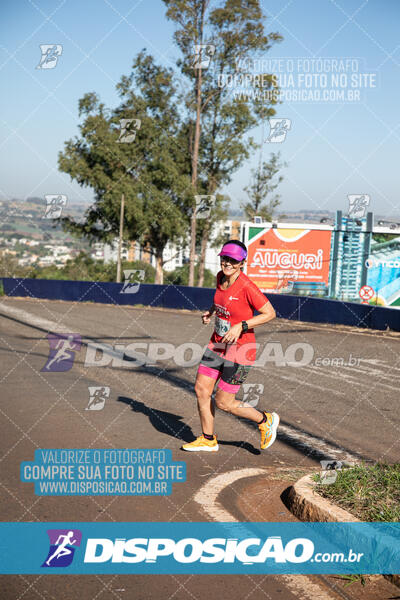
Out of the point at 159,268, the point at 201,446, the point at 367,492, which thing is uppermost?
the point at 367,492

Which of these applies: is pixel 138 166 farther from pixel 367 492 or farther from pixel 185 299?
pixel 367 492

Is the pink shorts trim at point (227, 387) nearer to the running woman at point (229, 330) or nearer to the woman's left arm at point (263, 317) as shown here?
the running woman at point (229, 330)

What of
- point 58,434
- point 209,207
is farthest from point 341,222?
point 58,434

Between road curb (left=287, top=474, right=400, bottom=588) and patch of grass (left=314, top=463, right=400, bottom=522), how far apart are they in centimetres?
6

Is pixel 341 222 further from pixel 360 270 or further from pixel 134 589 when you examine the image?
pixel 134 589

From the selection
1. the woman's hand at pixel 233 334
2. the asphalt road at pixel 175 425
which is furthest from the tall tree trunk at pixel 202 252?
the woman's hand at pixel 233 334

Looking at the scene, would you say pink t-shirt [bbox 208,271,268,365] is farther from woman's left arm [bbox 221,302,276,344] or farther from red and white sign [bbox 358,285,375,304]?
red and white sign [bbox 358,285,375,304]

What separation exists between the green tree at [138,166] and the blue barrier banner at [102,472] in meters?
37.2

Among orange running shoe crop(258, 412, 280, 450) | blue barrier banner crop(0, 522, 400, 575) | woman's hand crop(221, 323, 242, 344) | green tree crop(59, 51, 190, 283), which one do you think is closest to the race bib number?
woman's hand crop(221, 323, 242, 344)

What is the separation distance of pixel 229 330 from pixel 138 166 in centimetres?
4083

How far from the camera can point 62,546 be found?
409cm

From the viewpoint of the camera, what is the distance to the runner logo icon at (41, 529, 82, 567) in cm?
394

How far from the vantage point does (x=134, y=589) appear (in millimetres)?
3623

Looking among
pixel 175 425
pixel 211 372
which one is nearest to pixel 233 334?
pixel 211 372
